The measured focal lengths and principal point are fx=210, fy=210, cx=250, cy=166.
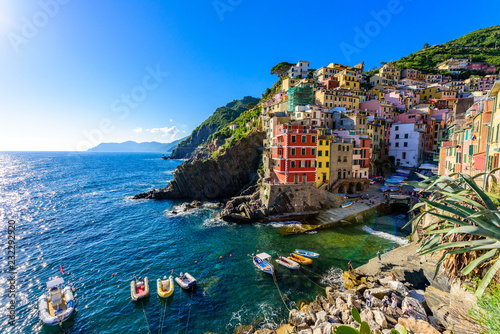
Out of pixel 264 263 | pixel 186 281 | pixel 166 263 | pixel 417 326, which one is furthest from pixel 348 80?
pixel 186 281

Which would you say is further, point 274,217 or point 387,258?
point 274,217

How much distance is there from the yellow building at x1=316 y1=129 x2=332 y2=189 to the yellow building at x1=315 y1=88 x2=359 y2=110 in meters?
24.7

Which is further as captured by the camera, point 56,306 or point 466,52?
point 466,52

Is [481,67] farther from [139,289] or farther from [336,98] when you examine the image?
[139,289]

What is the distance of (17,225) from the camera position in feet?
129

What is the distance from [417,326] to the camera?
1220 cm

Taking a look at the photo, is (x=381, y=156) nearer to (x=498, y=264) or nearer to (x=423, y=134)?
(x=423, y=134)

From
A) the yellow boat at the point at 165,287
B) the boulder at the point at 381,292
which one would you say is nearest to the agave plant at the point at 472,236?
the boulder at the point at 381,292

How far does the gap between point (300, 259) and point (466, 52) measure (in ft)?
560

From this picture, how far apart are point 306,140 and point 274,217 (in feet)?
49.8

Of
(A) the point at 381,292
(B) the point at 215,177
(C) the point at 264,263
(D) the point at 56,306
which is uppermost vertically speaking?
(B) the point at 215,177

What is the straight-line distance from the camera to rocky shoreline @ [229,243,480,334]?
11454 mm

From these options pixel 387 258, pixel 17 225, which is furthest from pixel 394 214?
pixel 17 225

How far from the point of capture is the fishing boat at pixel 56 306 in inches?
693
